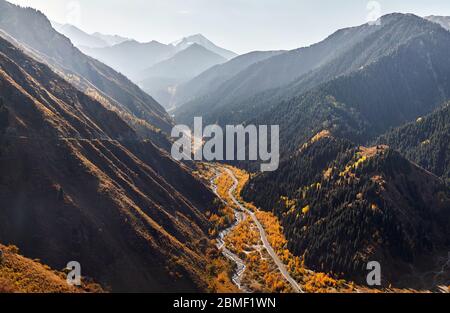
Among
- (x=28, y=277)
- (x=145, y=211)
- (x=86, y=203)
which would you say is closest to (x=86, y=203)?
(x=86, y=203)

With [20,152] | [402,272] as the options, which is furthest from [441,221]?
[20,152]

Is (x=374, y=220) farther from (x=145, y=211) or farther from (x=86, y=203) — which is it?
(x=86, y=203)

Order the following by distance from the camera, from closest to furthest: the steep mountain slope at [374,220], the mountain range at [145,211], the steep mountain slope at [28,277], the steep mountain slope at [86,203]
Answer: the steep mountain slope at [28,277], the steep mountain slope at [86,203], the mountain range at [145,211], the steep mountain slope at [374,220]

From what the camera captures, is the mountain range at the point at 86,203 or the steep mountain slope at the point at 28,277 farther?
the mountain range at the point at 86,203

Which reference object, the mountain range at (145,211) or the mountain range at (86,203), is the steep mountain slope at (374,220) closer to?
the mountain range at (145,211)

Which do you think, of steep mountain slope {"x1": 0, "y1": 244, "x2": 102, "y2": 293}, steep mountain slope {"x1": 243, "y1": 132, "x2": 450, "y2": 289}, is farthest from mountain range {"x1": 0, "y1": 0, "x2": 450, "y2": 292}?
steep mountain slope {"x1": 243, "y1": 132, "x2": 450, "y2": 289}

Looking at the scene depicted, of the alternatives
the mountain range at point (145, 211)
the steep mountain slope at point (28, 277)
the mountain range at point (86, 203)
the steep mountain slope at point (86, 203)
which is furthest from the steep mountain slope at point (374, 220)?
the steep mountain slope at point (28, 277)
